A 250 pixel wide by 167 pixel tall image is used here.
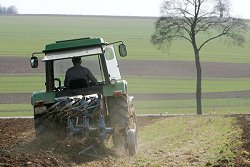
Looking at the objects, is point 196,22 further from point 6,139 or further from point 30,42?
point 30,42

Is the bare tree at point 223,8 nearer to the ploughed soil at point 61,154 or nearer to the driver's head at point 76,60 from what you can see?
the ploughed soil at point 61,154

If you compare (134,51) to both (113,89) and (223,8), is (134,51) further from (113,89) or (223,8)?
(113,89)

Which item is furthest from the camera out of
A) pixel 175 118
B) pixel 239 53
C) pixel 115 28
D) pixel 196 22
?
pixel 115 28

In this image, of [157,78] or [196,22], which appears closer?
[196,22]

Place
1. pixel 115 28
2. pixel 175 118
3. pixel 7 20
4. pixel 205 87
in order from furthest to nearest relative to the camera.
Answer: pixel 7 20 < pixel 115 28 < pixel 205 87 < pixel 175 118

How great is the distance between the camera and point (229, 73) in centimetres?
4566

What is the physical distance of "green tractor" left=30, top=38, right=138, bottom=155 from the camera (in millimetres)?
11023

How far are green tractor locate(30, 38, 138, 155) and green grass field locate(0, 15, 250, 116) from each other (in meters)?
17.7

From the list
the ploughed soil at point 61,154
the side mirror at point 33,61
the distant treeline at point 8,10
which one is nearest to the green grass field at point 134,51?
the side mirror at point 33,61

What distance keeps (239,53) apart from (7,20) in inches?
1747

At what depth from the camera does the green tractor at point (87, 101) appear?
36.2ft

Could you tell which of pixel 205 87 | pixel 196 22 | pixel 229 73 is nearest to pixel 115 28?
pixel 229 73

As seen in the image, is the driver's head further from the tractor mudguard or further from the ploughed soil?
the ploughed soil

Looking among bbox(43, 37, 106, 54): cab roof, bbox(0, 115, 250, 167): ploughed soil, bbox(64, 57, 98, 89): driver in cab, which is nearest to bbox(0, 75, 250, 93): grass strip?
bbox(0, 115, 250, 167): ploughed soil
